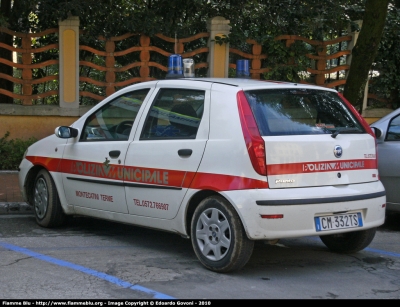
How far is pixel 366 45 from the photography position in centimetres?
1070

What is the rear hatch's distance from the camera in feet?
18.6

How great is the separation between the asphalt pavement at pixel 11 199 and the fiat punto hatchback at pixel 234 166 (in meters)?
1.91

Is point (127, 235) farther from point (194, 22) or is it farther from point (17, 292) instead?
point (194, 22)

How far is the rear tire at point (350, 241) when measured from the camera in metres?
6.50

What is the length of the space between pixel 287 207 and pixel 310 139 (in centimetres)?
64

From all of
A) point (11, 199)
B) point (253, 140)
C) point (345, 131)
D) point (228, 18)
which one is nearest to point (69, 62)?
point (228, 18)

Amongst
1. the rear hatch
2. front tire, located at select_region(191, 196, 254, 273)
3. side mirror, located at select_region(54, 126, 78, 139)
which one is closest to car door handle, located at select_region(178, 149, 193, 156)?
front tire, located at select_region(191, 196, 254, 273)

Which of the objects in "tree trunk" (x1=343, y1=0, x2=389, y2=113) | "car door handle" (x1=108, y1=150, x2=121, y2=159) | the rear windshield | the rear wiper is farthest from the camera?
"tree trunk" (x1=343, y1=0, x2=389, y2=113)

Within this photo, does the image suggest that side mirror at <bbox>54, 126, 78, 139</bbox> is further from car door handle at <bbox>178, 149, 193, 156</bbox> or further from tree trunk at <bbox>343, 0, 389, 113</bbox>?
tree trunk at <bbox>343, 0, 389, 113</bbox>

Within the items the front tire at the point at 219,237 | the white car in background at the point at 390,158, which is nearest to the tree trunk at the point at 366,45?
the white car in background at the point at 390,158

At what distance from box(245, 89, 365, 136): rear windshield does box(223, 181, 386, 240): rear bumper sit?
0.51 m

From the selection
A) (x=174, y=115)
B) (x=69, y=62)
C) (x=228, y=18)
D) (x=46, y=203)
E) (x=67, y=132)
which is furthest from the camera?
(x=228, y=18)

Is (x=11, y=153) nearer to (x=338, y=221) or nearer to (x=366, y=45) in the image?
(x=366, y=45)

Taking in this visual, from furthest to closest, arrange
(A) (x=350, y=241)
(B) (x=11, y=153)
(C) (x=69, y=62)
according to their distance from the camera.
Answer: (C) (x=69, y=62) < (B) (x=11, y=153) < (A) (x=350, y=241)
